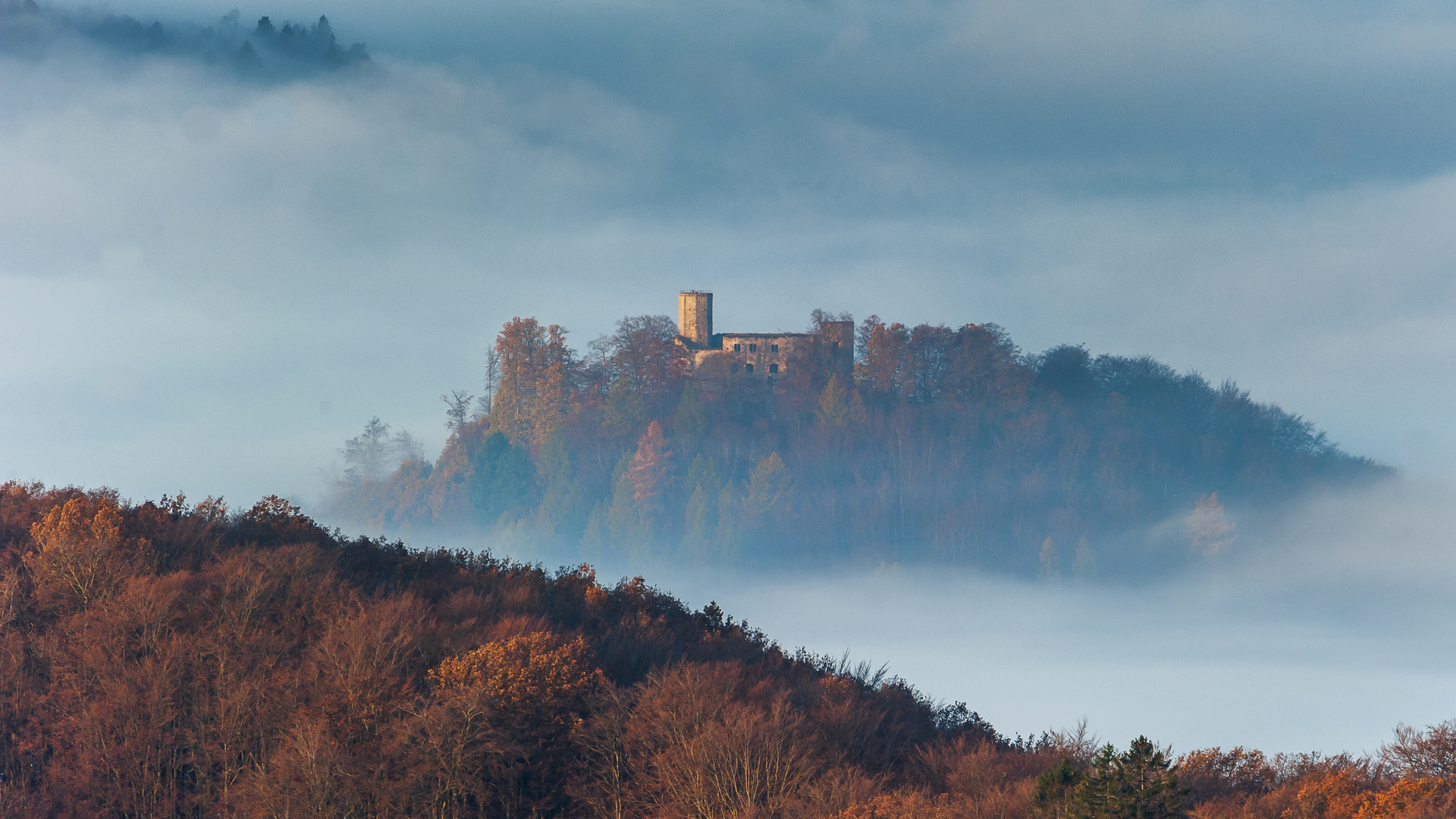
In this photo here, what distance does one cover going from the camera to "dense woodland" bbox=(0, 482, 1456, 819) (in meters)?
34.4

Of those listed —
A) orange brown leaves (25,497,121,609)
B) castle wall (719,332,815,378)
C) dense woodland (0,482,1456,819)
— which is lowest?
dense woodland (0,482,1456,819)

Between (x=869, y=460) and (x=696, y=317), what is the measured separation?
1126 inches

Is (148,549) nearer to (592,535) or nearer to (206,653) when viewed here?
(206,653)

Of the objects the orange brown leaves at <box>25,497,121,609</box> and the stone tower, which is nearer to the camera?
the orange brown leaves at <box>25,497,121,609</box>

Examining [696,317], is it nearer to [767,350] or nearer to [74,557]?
[767,350]

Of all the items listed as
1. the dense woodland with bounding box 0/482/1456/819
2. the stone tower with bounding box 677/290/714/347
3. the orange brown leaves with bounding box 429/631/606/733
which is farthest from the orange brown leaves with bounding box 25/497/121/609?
the stone tower with bounding box 677/290/714/347

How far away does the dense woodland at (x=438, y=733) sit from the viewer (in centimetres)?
3444

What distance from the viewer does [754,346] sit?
514 ft

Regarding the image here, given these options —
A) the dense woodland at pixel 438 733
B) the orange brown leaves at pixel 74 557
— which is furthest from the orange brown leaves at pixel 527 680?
the orange brown leaves at pixel 74 557

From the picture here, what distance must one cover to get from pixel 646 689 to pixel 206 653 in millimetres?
12065

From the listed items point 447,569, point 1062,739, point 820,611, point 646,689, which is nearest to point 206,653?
point 646,689

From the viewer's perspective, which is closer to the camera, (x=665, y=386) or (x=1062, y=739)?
(x=1062, y=739)

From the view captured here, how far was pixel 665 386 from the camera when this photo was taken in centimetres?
16262

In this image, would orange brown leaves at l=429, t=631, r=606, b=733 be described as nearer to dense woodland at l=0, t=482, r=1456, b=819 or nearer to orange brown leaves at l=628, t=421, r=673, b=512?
dense woodland at l=0, t=482, r=1456, b=819
